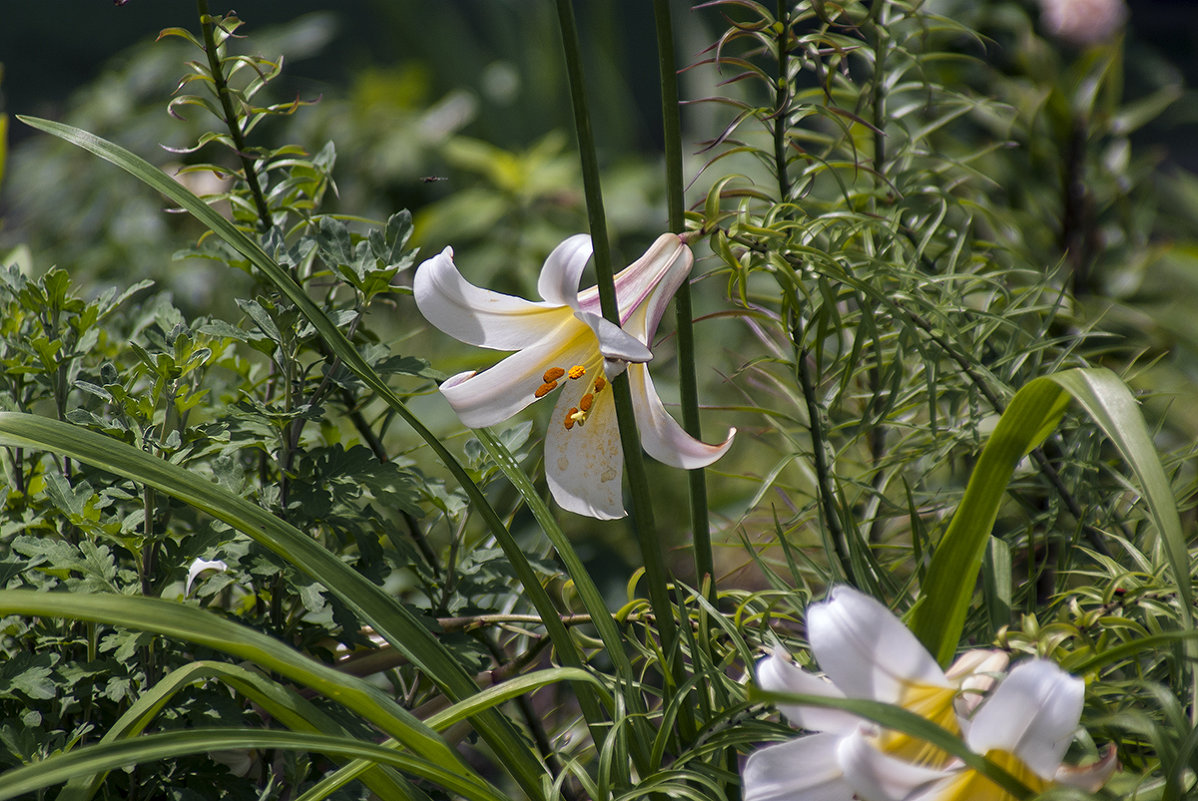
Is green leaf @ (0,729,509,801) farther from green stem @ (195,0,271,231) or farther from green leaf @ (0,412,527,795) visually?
green stem @ (195,0,271,231)

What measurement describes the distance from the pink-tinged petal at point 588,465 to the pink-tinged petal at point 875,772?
0.24 m

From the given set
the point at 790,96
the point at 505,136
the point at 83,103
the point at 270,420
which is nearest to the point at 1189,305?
the point at 505,136

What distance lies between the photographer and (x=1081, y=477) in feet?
2.35

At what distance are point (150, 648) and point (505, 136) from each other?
282 cm

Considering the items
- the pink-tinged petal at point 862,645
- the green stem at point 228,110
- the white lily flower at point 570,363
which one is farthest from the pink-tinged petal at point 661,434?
the green stem at point 228,110

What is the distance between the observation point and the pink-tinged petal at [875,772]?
0.41 meters

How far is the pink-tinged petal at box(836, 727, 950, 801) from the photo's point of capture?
411 mm

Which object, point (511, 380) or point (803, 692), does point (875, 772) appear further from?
point (511, 380)

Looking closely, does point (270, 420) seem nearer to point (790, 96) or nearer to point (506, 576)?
point (506, 576)

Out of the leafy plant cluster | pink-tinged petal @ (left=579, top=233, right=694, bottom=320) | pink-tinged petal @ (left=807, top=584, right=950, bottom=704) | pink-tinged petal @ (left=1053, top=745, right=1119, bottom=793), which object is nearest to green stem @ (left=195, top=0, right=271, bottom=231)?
the leafy plant cluster

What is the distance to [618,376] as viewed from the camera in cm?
54

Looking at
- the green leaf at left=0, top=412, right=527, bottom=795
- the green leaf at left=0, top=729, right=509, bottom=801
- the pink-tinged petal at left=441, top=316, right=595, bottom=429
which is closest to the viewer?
the green leaf at left=0, top=729, right=509, bottom=801

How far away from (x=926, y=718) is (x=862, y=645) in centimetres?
5

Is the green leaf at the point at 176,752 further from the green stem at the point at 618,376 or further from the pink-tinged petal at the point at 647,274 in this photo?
the pink-tinged petal at the point at 647,274
